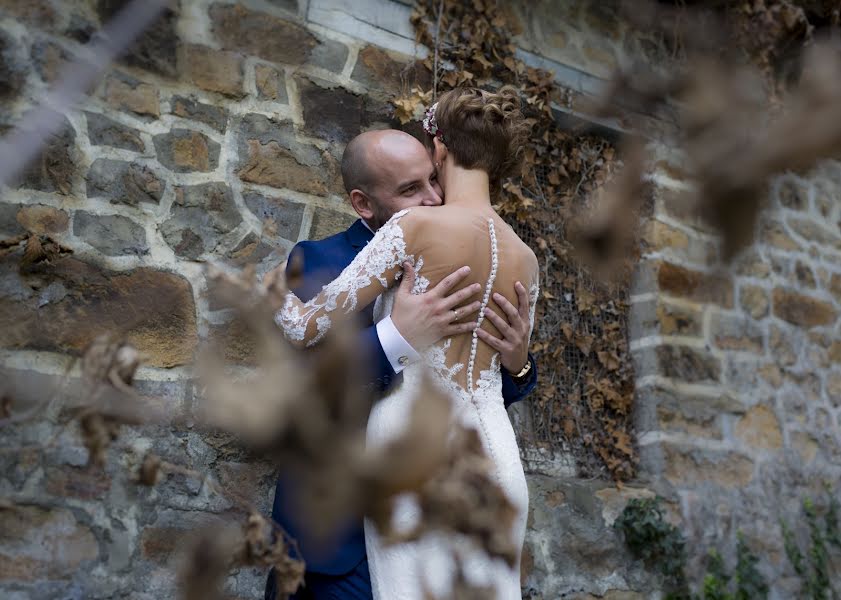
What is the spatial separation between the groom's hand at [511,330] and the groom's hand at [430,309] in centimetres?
8

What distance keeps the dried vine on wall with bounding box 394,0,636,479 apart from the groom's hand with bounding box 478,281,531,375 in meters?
1.20

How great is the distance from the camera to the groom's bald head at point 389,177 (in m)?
2.60

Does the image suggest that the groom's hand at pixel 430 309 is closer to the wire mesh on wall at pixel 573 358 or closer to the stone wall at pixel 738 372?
the wire mesh on wall at pixel 573 358

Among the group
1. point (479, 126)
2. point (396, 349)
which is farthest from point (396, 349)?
point (479, 126)

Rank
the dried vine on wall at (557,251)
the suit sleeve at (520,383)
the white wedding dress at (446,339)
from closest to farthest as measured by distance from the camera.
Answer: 1. the white wedding dress at (446,339)
2. the suit sleeve at (520,383)
3. the dried vine on wall at (557,251)

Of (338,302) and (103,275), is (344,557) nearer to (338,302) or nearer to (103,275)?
(338,302)

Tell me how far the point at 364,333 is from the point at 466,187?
51 centimetres

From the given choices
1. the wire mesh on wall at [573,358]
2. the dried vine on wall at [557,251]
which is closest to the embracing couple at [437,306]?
the dried vine on wall at [557,251]

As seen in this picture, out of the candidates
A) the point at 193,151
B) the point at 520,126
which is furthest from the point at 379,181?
the point at 193,151

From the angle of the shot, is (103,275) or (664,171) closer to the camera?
(103,275)

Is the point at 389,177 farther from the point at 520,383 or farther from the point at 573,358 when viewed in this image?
the point at 573,358

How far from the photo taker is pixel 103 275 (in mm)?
2652

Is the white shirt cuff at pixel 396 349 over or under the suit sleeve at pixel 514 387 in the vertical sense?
over

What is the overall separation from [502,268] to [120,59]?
4.40ft
